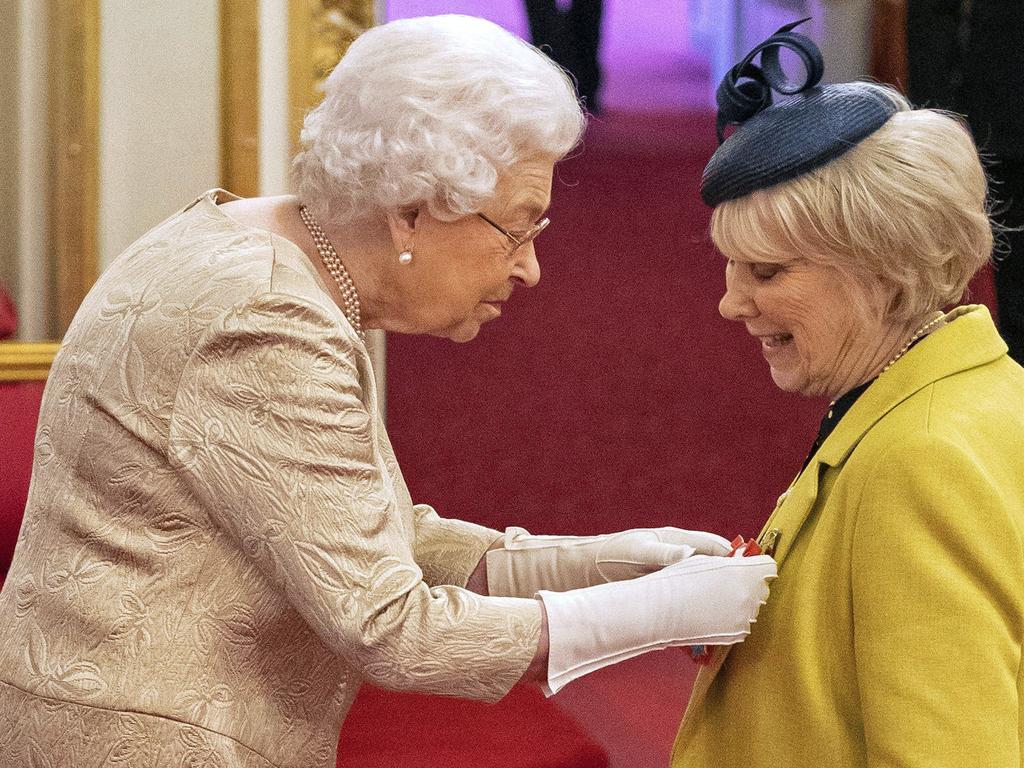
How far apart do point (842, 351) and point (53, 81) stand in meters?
2.35

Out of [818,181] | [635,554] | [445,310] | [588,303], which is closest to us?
[818,181]

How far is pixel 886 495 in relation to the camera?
1.29m

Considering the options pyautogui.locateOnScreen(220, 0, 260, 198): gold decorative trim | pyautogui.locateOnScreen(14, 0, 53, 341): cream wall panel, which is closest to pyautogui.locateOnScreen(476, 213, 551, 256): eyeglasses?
pyautogui.locateOnScreen(220, 0, 260, 198): gold decorative trim

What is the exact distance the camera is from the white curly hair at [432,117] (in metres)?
1.44

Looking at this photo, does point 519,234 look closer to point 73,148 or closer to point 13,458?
point 13,458

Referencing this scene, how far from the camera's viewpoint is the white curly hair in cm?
144

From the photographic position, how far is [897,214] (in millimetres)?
1388

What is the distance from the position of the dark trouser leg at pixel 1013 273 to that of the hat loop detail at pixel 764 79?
76.1 inches

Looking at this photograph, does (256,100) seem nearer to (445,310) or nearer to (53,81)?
(53,81)

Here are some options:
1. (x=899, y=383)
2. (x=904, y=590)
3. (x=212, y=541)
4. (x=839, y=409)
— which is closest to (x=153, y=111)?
(x=212, y=541)

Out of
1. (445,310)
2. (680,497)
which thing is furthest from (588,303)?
(445,310)

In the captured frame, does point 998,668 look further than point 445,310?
No

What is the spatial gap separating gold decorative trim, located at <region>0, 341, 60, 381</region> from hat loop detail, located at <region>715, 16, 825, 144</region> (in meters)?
1.93

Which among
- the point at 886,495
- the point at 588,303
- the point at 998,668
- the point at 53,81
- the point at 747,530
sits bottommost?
the point at 747,530
